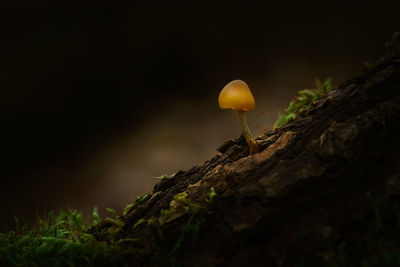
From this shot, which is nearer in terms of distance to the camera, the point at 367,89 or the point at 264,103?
the point at 367,89

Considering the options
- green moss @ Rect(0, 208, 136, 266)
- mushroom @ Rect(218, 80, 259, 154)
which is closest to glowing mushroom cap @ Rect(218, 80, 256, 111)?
mushroom @ Rect(218, 80, 259, 154)

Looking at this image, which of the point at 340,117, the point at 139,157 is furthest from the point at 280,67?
the point at 340,117

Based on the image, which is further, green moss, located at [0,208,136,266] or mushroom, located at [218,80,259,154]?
mushroom, located at [218,80,259,154]

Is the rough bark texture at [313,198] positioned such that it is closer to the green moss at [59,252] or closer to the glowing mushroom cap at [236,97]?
the green moss at [59,252]

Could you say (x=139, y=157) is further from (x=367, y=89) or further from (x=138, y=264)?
(x=367, y=89)

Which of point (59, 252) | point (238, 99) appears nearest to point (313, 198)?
point (238, 99)

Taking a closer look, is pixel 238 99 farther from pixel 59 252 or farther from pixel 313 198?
pixel 59 252

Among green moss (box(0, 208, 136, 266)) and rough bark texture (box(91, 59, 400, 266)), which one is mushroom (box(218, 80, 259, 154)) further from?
green moss (box(0, 208, 136, 266))

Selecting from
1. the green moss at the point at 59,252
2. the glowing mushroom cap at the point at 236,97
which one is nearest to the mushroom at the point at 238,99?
the glowing mushroom cap at the point at 236,97
